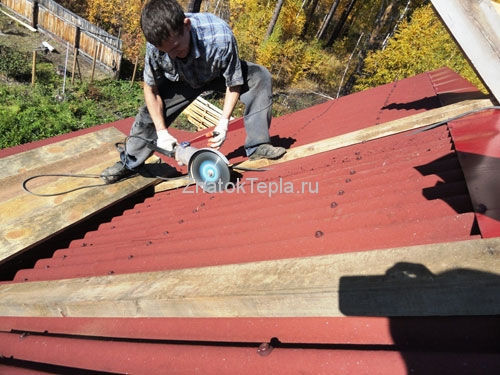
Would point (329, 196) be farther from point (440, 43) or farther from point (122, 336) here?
point (440, 43)

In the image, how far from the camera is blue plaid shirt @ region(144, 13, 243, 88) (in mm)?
2816

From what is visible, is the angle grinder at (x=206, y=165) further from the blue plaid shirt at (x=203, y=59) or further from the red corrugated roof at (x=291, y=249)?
the blue plaid shirt at (x=203, y=59)

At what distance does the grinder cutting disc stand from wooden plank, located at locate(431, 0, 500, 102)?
1764mm

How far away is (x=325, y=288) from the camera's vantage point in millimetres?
1291

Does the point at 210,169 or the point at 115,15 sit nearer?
the point at 210,169

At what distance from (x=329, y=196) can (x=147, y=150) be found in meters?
2.14

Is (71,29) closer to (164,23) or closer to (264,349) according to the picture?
(164,23)

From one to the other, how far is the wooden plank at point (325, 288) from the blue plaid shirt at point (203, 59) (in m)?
1.83

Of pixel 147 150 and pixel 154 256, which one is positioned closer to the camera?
pixel 154 256

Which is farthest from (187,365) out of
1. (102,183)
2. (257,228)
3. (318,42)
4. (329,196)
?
(318,42)

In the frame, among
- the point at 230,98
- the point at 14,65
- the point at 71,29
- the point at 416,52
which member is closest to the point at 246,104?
the point at 230,98

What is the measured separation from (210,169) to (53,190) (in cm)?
161

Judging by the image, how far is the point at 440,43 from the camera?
838 inches

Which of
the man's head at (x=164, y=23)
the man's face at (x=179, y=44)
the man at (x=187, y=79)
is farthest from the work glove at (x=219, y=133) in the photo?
the man's head at (x=164, y=23)
